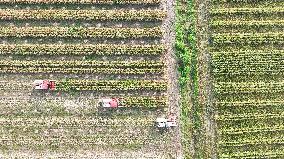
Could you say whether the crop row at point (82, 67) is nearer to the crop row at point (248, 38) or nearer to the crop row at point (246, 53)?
the crop row at point (246, 53)

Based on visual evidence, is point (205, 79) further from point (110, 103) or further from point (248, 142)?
point (110, 103)

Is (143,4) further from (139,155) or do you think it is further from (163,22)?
(139,155)

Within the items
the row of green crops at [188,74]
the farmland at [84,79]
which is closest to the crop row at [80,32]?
the farmland at [84,79]

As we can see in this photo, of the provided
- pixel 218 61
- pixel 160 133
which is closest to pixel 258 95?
pixel 218 61

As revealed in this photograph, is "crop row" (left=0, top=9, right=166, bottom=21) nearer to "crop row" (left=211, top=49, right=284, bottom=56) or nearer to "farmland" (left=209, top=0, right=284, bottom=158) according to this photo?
"farmland" (left=209, top=0, right=284, bottom=158)

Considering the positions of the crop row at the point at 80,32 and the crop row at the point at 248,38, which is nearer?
the crop row at the point at 80,32

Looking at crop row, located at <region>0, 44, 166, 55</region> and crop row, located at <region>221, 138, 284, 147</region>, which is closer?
crop row, located at <region>0, 44, 166, 55</region>

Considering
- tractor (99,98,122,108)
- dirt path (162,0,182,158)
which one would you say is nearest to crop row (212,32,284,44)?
dirt path (162,0,182,158)

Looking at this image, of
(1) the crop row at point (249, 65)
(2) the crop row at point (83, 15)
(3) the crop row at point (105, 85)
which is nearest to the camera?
(3) the crop row at point (105, 85)
